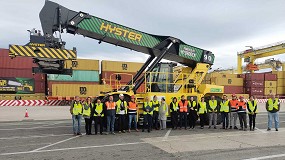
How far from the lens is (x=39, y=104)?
79.2ft

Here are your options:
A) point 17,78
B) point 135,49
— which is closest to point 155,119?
point 135,49

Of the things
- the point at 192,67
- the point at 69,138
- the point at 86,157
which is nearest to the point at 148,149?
the point at 86,157

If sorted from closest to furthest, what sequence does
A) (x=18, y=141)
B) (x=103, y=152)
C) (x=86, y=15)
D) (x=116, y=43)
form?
1. (x=103, y=152)
2. (x=18, y=141)
3. (x=86, y=15)
4. (x=116, y=43)

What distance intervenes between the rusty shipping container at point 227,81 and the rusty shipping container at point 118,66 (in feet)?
38.9

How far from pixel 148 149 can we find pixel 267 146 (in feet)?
12.3

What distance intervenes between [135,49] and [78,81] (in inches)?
889

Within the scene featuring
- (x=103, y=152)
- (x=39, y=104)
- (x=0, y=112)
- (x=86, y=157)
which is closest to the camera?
(x=86, y=157)

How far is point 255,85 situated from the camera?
40750 mm

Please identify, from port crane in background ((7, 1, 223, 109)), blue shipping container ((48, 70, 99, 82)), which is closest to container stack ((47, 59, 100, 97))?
blue shipping container ((48, 70, 99, 82))

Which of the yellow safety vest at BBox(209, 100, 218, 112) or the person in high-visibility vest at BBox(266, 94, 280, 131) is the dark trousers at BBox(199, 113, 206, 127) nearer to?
the yellow safety vest at BBox(209, 100, 218, 112)

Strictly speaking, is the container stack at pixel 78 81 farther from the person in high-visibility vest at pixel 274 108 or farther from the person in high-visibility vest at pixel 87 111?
the person in high-visibility vest at pixel 274 108

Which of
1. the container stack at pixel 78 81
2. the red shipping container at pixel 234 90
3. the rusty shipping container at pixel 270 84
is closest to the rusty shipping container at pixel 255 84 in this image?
the rusty shipping container at pixel 270 84

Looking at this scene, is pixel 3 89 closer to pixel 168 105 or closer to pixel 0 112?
pixel 0 112

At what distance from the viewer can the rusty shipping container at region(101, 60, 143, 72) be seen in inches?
1398
